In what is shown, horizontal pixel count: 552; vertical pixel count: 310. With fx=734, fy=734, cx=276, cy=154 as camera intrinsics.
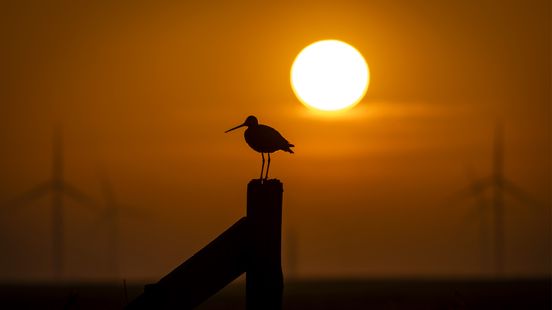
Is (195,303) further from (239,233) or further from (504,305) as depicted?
(504,305)

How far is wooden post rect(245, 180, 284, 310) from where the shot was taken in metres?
6.84

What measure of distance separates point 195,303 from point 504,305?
6126 cm

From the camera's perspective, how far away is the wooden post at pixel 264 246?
6840mm

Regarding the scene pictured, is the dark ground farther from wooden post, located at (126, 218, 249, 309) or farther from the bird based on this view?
wooden post, located at (126, 218, 249, 309)

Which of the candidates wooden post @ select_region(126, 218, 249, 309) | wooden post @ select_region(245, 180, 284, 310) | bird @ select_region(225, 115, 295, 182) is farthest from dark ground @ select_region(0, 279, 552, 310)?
wooden post @ select_region(126, 218, 249, 309)

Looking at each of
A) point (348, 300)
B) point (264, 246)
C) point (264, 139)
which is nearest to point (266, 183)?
point (264, 246)

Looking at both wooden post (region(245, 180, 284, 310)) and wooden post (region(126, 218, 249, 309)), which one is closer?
wooden post (region(126, 218, 249, 309))

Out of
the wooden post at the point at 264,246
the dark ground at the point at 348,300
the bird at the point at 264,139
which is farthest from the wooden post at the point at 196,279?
the dark ground at the point at 348,300

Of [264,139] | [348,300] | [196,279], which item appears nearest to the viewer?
[196,279]

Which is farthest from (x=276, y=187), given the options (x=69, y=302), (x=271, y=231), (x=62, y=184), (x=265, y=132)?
(x=62, y=184)

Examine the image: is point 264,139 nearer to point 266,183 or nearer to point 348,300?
point 266,183

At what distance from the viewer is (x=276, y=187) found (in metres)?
6.95

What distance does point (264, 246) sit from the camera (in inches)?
269

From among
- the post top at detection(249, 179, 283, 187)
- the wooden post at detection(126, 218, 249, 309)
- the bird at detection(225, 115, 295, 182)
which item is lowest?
the wooden post at detection(126, 218, 249, 309)
